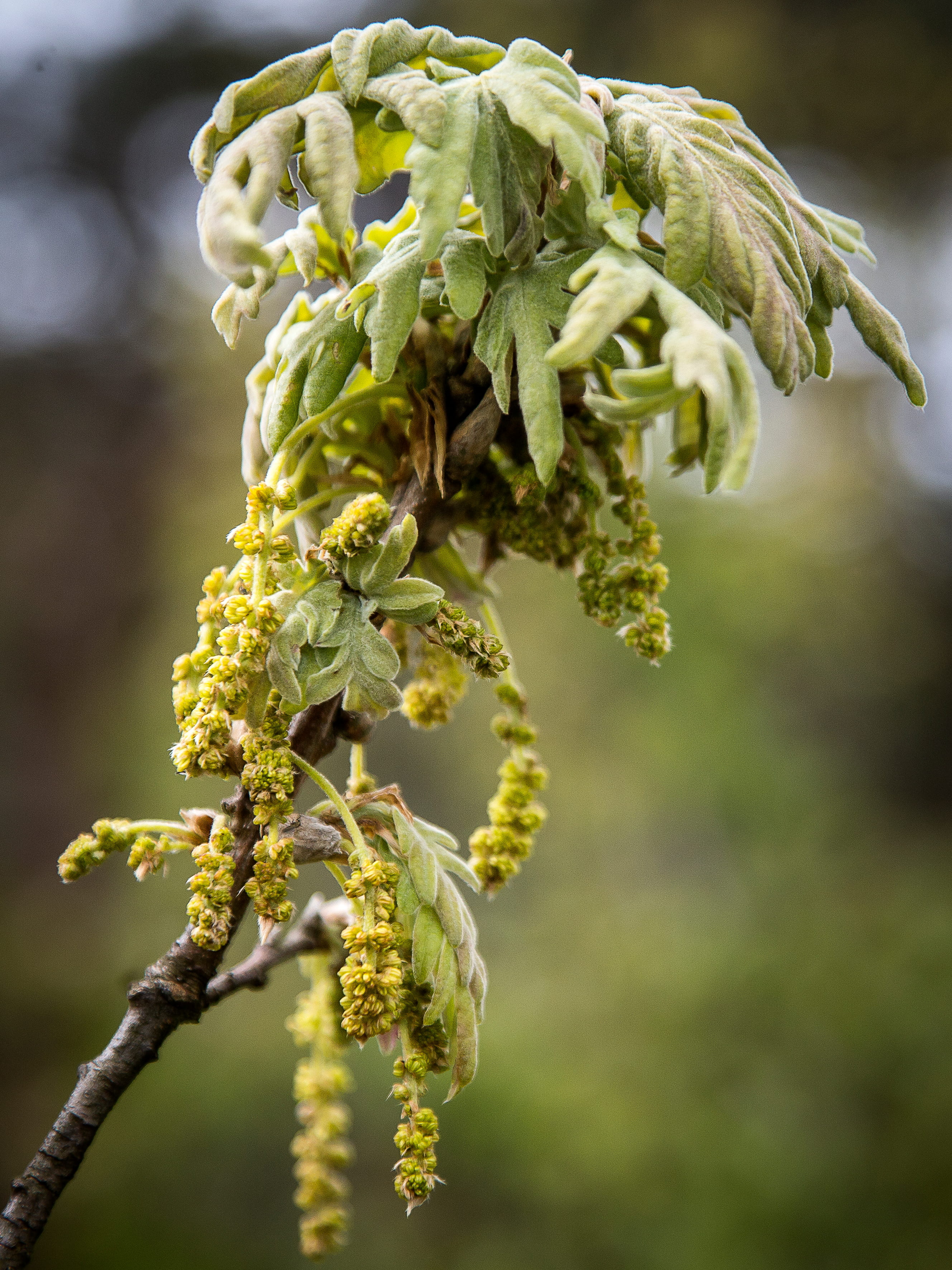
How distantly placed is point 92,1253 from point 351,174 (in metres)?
4.71

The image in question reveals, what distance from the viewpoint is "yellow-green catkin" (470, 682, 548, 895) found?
0.85 metres

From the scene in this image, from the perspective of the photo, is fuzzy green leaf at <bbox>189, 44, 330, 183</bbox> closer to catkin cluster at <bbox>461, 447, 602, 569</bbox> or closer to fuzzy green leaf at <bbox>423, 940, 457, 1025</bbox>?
catkin cluster at <bbox>461, 447, 602, 569</bbox>

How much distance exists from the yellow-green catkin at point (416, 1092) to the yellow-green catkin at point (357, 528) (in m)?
0.33

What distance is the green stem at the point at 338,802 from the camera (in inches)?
27.1

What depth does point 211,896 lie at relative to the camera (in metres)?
0.63

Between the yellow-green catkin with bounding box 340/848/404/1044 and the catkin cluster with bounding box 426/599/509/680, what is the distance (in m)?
0.17

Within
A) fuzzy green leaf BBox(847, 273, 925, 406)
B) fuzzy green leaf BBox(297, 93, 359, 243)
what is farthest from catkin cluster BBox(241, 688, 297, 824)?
fuzzy green leaf BBox(847, 273, 925, 406)

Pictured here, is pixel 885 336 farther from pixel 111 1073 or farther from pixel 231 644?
pixel 111 1073

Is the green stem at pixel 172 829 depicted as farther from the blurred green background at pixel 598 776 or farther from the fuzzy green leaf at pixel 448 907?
the blurred green background at pixel 598 776

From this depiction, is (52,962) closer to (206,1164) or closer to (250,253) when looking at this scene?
(206,1164)

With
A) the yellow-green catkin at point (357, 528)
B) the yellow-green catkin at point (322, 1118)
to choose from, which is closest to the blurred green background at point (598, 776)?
the yellow-green catkin at point (322, 1118)

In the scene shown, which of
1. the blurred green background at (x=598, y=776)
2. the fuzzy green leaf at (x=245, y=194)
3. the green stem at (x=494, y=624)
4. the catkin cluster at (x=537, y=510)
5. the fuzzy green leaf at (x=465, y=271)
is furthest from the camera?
the blurred green background at (x=598, y=776)

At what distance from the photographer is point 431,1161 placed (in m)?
0.67

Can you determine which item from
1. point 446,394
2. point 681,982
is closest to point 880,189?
point 681,982
